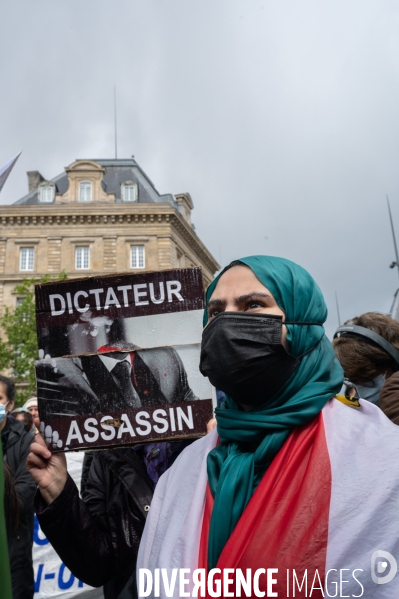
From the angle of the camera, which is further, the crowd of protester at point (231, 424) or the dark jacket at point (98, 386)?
the dark jacket at point (98, 386)

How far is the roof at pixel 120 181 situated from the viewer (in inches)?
1725

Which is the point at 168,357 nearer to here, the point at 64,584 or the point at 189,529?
the point at 189,529

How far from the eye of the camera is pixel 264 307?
1.76 meters

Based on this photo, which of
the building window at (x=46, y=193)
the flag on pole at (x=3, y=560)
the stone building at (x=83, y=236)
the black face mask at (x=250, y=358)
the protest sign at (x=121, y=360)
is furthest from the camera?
the building window at (x=46, y=193)

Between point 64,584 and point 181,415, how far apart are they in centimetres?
367

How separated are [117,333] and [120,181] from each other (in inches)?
1733

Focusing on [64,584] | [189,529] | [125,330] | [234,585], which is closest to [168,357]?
[125,330]

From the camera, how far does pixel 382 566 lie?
4.30 feet

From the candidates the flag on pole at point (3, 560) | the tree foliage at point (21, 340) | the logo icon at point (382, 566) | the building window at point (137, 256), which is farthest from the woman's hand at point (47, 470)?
the building window at point (137, 256)

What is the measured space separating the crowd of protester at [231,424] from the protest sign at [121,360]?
0.59 ft

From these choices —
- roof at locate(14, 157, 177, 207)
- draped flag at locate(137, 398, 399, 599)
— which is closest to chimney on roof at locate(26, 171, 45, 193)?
roof at locate(14, 157, 177, 207)

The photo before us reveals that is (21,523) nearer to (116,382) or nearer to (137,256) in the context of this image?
(116,382)

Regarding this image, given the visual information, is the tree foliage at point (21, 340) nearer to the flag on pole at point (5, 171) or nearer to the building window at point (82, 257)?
the building window at point (82, 257)

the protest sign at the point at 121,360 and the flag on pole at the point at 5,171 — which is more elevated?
the flag on pole at the point at 5,171
